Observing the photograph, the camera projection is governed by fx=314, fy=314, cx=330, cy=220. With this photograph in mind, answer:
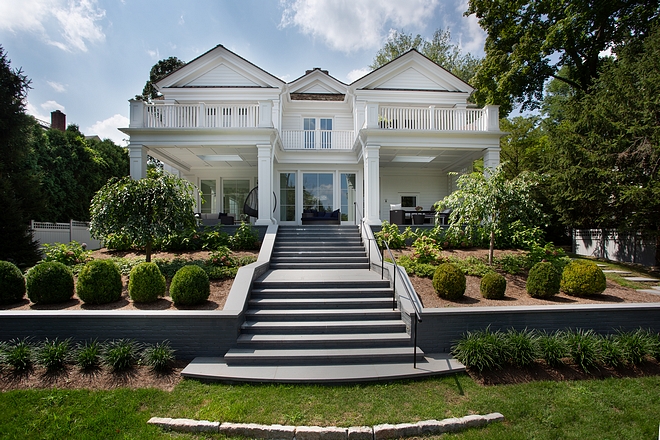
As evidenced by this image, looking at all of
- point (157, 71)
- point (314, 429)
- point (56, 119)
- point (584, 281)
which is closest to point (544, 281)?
point (584, 281)

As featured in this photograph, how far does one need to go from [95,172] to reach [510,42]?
73.4 feet

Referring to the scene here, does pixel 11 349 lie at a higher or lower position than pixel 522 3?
lower

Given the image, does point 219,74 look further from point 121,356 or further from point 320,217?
point 121,356

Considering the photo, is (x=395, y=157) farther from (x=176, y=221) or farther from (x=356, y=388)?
(x=356, y=388)

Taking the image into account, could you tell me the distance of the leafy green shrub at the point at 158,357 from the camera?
446 centimetres

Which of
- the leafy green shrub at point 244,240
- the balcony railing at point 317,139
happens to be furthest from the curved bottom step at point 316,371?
the balcony railing at point 317,139

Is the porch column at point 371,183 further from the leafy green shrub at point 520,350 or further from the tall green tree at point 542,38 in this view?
the tall green tree at point 542,38

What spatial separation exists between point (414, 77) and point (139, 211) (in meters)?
13.3

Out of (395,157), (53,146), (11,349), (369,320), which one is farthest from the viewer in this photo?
(53,146)

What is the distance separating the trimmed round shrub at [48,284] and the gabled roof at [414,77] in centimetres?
1328

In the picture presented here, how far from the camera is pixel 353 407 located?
12.2 ft

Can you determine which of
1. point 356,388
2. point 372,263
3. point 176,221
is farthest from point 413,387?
point 176,221

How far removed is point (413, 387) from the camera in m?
4.18

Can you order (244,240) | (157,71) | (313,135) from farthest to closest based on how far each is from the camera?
(157,71), (313,135), (244,240)
